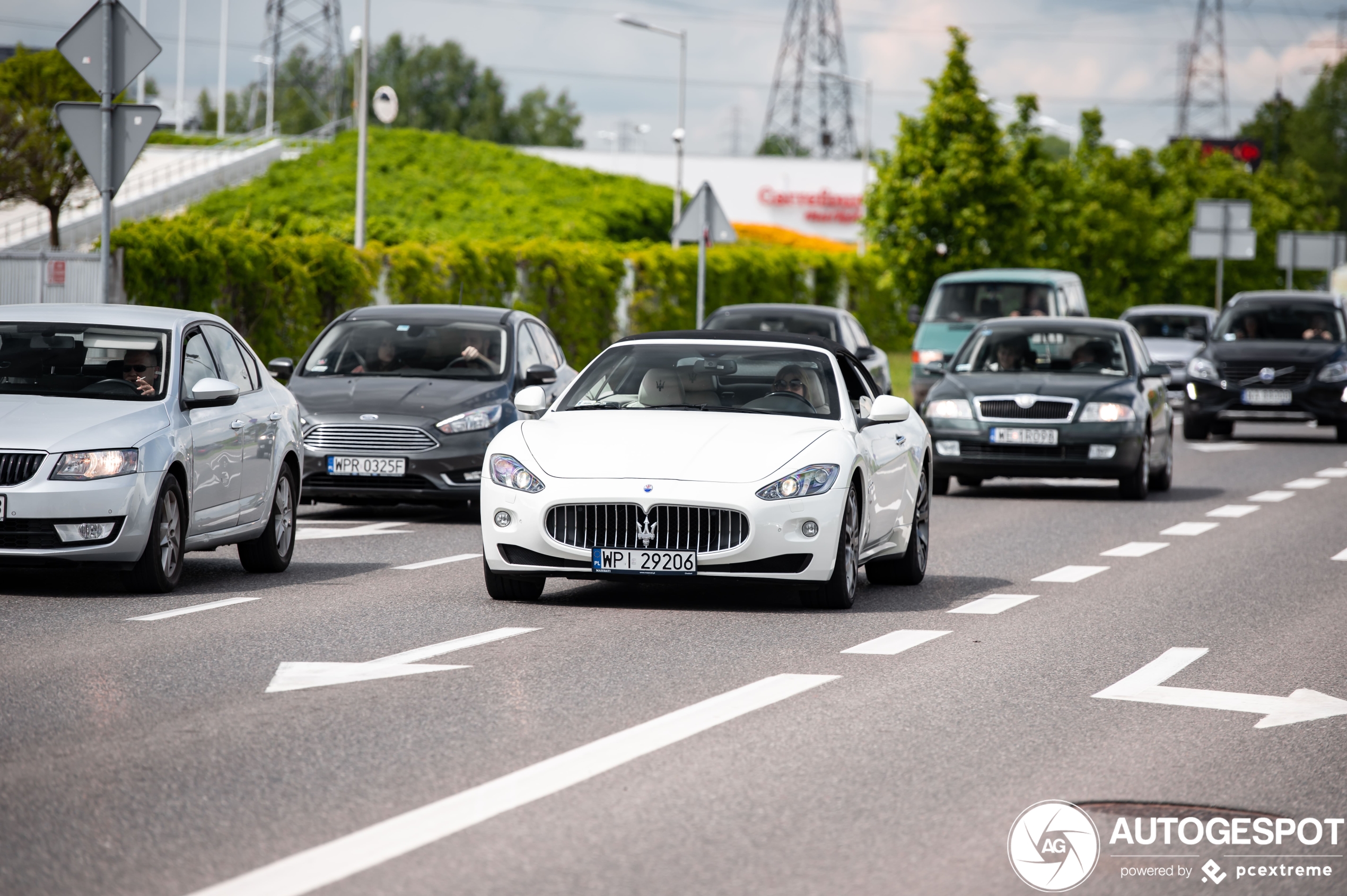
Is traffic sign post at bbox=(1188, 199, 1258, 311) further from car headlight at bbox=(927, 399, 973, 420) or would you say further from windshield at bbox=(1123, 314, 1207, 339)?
car headlight at bbox=(927, 399, 973, 420)

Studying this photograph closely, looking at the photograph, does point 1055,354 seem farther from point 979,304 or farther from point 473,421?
point 979,304

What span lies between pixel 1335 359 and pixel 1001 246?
1642cm

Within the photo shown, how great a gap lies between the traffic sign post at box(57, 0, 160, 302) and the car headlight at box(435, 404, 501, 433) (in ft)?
8.55

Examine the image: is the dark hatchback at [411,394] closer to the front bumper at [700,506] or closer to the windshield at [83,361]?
the windshield at [83,361]

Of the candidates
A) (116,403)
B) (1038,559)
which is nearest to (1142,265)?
(1038,559)

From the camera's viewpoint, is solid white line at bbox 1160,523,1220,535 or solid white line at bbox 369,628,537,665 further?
solid white line at bbox 1160,523,1220,535

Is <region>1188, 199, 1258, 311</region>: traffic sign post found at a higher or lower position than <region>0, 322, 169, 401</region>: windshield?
higher

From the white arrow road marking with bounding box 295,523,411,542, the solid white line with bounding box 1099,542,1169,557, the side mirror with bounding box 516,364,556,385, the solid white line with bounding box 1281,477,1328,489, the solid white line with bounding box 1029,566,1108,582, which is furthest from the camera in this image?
the solid white line with bounding box 1281,477,1328,489

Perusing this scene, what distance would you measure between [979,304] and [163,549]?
20705mm

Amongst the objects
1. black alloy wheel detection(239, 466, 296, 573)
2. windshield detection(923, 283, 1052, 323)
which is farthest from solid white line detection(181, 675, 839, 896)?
windshield detection(923, 283, 1052, 323)

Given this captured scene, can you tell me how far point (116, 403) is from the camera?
1122 centimetres

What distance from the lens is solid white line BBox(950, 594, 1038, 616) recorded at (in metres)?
11.1

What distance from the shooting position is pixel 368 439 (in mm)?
15789

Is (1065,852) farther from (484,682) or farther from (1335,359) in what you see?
(1335,359)
